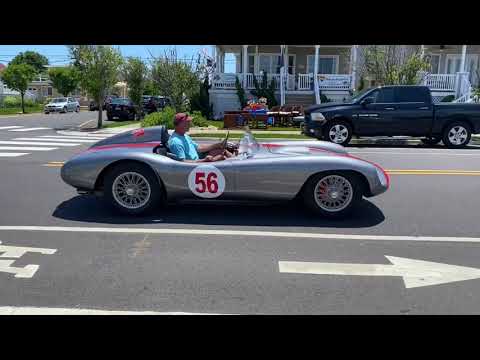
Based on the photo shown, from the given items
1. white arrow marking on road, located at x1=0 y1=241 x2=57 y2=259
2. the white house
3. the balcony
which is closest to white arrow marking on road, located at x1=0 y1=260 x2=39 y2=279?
white arrow marking on road, located at x1=0 y1=241 x2=57 y2=259

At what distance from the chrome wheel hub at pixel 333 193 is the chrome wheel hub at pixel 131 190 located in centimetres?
214

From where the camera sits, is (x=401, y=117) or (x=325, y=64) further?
(x=325, y=64)

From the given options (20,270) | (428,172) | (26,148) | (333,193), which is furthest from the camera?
(26,148)

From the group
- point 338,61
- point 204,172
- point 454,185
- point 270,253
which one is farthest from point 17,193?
point 338,61

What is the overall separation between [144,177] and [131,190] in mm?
240

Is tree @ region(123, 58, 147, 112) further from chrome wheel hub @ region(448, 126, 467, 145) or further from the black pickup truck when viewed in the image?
chrome wheel hub @ region(448, 126, 467, 145)

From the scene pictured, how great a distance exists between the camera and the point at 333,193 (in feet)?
17.8

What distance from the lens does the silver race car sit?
5.28 metres

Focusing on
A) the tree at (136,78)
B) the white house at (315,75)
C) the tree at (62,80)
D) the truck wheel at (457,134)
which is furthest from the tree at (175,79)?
the tree at (62,80)

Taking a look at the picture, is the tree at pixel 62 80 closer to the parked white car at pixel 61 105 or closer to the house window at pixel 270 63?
the parked white car at pixel 61 105

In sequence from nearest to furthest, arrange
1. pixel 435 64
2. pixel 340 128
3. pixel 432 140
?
pixel 340 128 < pixel 432 140 < pixel 435 64

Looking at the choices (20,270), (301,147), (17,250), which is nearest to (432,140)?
(301,147)

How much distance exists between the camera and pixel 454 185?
7.63 metres

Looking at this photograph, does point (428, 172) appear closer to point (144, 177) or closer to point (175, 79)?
point (144, 177)
